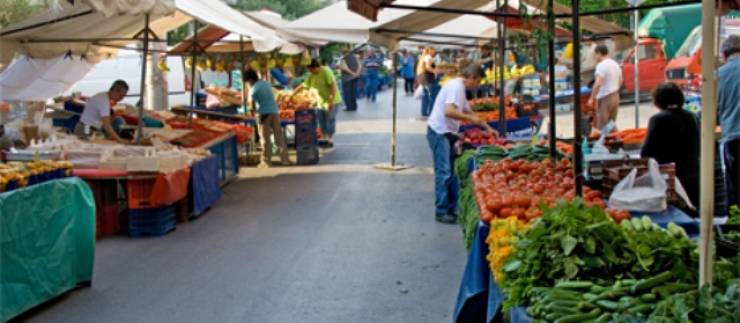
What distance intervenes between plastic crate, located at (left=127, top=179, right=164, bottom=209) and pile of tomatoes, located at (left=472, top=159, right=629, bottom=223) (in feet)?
15.0

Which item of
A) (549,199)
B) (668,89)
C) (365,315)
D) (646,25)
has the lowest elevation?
(365,315)

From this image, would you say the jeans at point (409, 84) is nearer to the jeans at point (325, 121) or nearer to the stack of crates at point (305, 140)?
the jeans at point (325, 121)

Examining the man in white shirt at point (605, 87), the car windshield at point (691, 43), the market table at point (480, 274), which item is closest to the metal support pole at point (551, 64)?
the market table at point (480, 274)

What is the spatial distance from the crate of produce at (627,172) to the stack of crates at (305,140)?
1225cm

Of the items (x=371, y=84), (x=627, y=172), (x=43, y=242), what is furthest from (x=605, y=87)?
(x=371, y=84)

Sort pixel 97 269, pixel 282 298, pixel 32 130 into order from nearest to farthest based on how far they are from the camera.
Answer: pixel 282 298, pixel 97 269, pixel 32 130

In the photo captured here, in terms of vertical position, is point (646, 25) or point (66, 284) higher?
point (646, 25)

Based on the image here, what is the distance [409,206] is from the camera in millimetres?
13453

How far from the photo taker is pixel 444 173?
11852mm

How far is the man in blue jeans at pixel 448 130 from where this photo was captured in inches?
452

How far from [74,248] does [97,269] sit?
1.23 m

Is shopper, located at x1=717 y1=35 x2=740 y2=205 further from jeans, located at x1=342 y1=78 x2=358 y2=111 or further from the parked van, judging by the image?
jeans, located at x1=342 y1=78 x2=358 y2=111

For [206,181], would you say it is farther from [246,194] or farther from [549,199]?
[549,199]

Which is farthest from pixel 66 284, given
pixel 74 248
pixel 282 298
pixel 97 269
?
pixel 282 298
